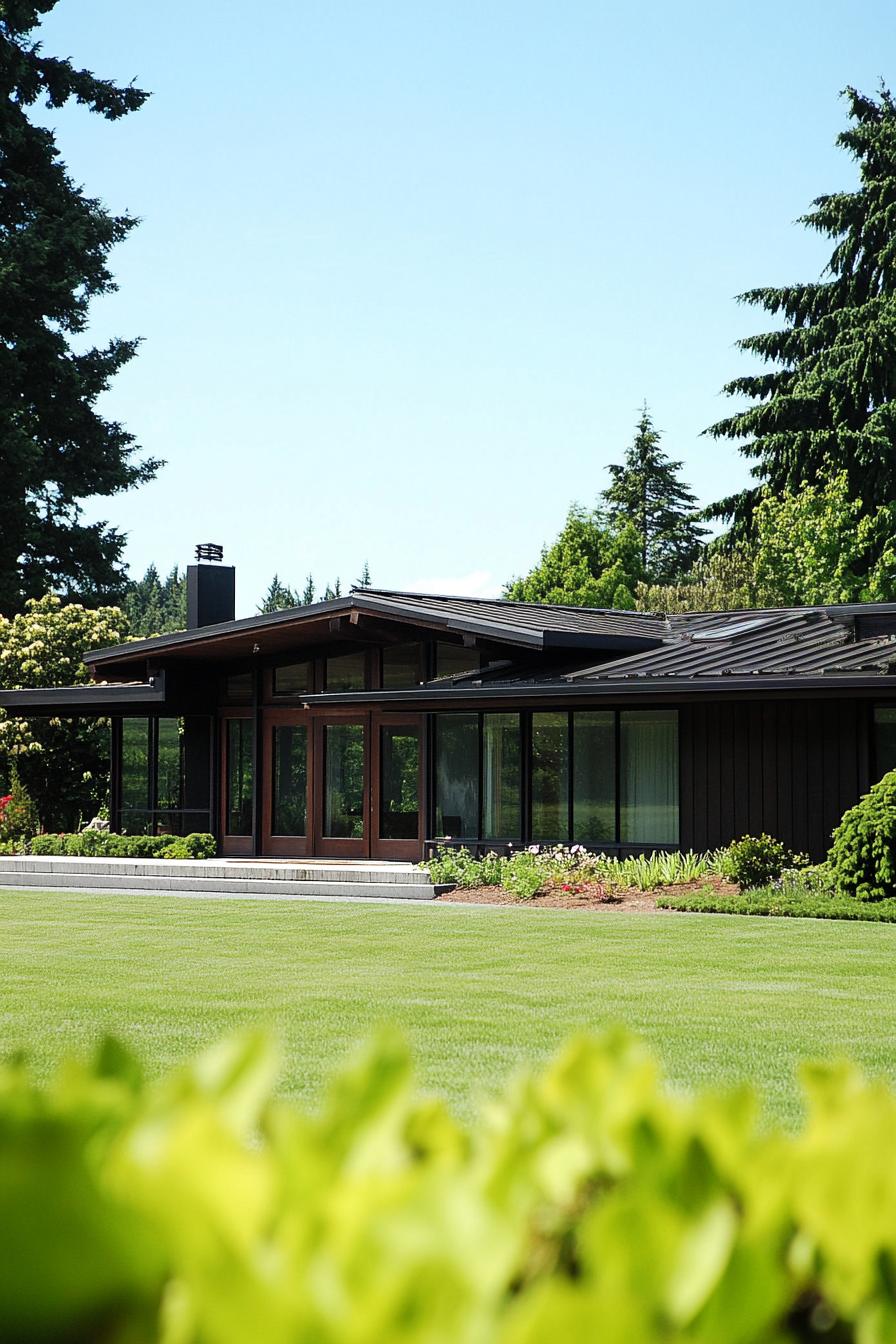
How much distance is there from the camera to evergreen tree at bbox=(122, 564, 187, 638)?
104 meters

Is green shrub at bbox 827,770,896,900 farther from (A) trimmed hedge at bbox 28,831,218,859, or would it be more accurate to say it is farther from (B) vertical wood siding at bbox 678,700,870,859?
(A) trimmed hedge at bbox 28,831,218,859

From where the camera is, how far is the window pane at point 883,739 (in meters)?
19.2

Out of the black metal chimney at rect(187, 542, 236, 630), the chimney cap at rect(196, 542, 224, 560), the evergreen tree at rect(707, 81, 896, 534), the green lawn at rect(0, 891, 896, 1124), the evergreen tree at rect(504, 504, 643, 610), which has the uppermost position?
the evergreen tree at rect(707, 81, 896, 534)

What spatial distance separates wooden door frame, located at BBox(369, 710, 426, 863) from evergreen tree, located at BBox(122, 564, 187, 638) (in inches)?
2720

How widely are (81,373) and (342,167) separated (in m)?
17.5

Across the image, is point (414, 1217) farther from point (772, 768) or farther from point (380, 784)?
point (380, 784)

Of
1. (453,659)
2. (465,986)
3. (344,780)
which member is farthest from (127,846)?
(465,986)

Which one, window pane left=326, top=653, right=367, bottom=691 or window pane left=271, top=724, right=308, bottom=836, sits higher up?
window pane left=326, top=653, right=367, bottom=691

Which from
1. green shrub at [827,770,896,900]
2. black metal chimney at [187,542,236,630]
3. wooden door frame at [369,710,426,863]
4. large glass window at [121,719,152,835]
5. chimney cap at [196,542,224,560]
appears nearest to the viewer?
green shrub at [827,770,896,900]

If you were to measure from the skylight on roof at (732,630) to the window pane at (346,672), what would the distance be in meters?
5.38

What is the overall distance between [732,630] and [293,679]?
24.1 feet

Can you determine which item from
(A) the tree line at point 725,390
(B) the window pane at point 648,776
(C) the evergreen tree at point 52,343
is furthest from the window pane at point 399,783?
(C) the evergreen tree at point 52,343

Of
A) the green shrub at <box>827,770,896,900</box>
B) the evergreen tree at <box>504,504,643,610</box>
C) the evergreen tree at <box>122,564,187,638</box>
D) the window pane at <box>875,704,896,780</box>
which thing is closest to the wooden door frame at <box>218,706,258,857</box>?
the window pane at <box>875,704,896,780</box>

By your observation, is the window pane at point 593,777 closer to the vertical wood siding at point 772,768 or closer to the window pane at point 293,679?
the vertical wood siding at point 772,768
